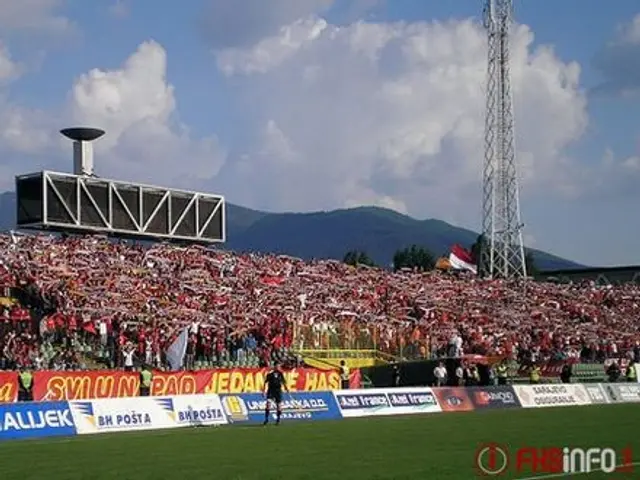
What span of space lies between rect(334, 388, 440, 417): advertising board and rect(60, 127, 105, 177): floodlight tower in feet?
85.5

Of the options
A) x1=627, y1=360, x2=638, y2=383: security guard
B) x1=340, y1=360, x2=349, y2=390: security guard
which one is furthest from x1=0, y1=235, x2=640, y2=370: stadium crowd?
x1=627, y1=360, x2=638, y2=383: security guard

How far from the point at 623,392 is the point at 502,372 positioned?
5.62 metres

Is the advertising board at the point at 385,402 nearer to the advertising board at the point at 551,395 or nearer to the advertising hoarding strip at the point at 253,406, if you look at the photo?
the advertising hoarding strip at the point at 253,406

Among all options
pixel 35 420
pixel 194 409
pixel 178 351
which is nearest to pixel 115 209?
pixel 178 351

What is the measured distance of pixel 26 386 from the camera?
122ft

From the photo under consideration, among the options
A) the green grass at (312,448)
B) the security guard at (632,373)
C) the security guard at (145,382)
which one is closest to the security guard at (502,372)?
the security guard at (632,373)

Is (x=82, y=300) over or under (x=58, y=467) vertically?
over

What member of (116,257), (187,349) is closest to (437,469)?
(187,349)

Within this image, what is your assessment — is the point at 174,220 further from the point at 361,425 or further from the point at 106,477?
the point at 106,477

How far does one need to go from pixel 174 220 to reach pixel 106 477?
45813mm

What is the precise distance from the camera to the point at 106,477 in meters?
21.0

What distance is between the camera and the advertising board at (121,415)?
33.8 m

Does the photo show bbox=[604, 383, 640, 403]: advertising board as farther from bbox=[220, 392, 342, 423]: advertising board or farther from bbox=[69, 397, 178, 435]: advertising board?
bbox=[69, 397, 178, 435]: advertising board

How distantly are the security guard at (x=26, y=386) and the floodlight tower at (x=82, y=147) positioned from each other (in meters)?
26.6
